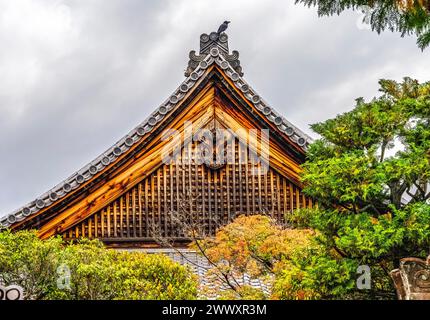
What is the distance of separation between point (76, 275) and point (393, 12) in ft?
21.6

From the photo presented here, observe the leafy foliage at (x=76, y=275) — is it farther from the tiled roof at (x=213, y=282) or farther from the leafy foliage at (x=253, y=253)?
the leafy foliage at (x=253, y=253)

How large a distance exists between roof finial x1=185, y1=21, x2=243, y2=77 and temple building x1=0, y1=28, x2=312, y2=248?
109cm

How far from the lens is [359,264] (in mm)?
10461

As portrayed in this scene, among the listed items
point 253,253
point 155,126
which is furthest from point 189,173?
point 253,253

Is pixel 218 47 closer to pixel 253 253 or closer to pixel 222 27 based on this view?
pixel 222 27

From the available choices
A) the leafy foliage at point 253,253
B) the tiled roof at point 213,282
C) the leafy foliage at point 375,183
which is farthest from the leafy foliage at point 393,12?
the tiled roof at point 213,282

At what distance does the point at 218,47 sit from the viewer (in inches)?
711

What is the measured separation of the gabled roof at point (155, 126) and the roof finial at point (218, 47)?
0.67 m

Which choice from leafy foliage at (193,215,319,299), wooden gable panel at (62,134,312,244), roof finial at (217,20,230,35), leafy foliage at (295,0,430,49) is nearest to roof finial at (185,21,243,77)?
roof finial at (217,20,230,35)

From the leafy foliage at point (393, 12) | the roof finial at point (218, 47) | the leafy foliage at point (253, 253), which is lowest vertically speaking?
the leafy foliage at point (253, 253)

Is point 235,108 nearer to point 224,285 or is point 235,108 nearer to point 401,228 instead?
point 224,285

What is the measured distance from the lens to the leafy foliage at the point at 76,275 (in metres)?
11.8

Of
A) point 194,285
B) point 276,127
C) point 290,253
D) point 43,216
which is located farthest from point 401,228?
point 43,216
